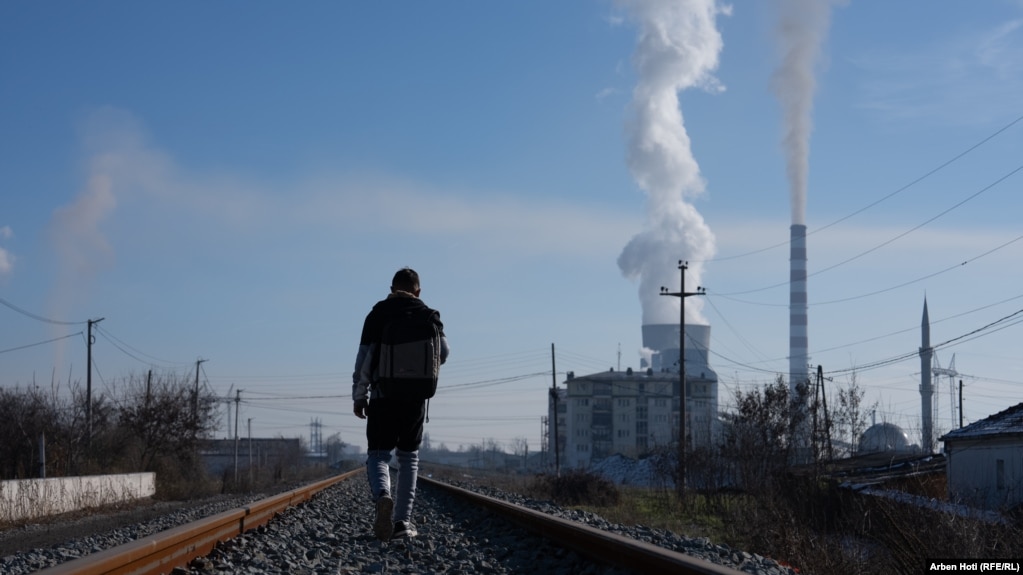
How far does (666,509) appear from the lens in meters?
28.3

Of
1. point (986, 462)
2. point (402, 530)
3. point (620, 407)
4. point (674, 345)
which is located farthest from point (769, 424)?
point (674, 345)

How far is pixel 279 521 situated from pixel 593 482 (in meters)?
19.3

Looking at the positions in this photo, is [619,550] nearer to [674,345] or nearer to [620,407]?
[620,407]

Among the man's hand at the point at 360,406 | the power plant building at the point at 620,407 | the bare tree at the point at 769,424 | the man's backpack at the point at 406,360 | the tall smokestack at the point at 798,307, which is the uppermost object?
the tall smokestack at the point at 798,307

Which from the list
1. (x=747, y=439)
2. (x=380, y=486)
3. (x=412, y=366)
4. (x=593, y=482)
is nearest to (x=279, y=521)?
(x=380, y=486)

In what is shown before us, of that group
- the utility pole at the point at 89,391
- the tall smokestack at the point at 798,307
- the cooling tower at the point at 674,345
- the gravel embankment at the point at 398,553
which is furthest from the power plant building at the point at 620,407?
the gravel embankment at the point at 398,553

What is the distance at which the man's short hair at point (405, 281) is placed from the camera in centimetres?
753

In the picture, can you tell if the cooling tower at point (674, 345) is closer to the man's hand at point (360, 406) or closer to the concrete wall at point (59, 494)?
the concrete wall at point (59, 494)

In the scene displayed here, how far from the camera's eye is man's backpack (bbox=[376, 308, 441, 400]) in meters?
7.12

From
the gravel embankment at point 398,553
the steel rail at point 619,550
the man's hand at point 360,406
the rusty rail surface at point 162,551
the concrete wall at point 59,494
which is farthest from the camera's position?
the concrete wall at point 59,494

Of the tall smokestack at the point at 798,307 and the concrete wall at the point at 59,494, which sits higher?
the tall smokestack at the point at 798,307

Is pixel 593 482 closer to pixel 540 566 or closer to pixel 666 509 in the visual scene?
pixel 666 509

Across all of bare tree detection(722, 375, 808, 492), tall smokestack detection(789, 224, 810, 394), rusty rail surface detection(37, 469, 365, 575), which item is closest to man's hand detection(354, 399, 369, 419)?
rusty rail surface detection(37, 469, 365, 575)

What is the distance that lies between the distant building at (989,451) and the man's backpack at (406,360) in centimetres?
2492
